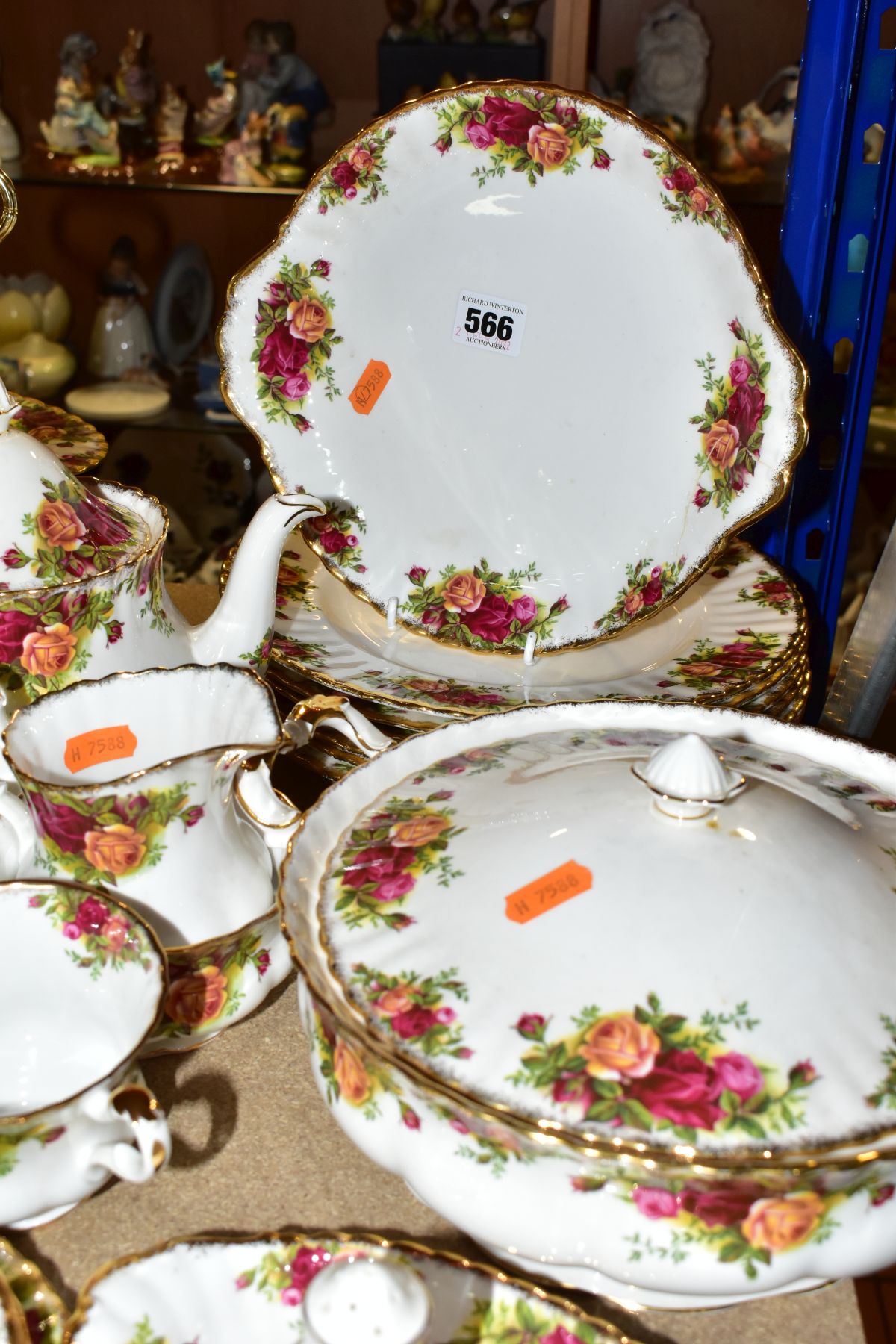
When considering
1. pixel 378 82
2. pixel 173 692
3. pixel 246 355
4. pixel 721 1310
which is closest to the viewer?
pixel 721 1310

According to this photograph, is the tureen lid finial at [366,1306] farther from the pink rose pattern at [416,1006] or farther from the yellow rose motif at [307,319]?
the yellow rose motif at [307,319]

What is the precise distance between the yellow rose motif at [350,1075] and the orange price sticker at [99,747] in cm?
27

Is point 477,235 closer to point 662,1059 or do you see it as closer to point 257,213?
point 662,1059

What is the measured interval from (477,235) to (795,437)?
342mm

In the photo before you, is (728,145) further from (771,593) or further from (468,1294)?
(468,1294)

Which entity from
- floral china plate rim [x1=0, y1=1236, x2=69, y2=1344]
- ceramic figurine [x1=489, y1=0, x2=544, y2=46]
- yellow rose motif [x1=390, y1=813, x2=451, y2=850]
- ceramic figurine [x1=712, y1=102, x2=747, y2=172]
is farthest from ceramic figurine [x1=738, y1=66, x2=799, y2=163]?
floral china plate rim [x1=0, y1=1236, x2=69, y2=1344]

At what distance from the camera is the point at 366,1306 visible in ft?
1.59

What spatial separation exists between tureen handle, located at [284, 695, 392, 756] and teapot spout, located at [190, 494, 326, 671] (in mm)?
82

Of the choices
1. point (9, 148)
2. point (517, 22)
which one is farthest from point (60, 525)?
point (9, 148)

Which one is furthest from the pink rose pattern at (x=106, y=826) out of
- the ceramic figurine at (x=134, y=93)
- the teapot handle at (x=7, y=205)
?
the ceramic figurine at (x=134, y=93)

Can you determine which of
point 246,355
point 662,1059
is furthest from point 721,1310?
point 246,355

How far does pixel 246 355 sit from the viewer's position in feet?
3.54

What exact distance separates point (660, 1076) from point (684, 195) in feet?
2.28

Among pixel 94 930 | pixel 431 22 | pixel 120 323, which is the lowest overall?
pixel 120 323
